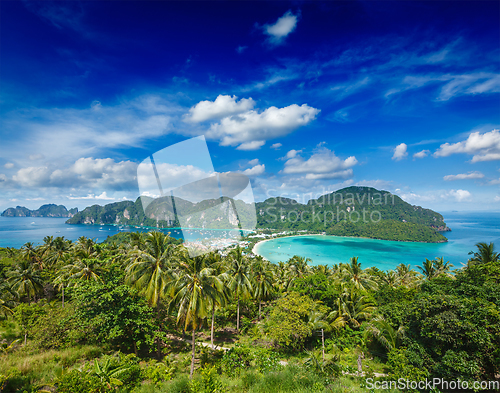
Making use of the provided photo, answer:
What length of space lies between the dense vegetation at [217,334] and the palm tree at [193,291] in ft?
0.17

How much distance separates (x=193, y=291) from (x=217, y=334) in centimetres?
1408

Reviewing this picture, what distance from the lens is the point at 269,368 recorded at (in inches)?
390

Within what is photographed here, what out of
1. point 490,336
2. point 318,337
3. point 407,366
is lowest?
point 318,337

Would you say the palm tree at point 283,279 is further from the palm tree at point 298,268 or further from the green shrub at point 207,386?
the green shrub at point 207,386

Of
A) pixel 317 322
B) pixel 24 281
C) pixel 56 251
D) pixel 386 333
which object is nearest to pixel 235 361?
pixel 317 322

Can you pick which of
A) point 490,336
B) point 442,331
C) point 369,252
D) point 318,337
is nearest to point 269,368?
point 442,331

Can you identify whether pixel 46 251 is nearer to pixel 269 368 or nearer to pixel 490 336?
pixel 269 368

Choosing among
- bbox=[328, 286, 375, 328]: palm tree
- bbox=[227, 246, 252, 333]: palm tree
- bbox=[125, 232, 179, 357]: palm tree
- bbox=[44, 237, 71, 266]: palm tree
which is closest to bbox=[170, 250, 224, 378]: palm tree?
bbox=[125, 232, 179, 357]: palm tree

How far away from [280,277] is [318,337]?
46.4ft

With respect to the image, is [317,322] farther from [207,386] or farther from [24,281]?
[24,281]

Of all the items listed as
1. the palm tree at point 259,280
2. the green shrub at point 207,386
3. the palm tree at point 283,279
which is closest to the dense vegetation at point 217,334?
the green shrub at point 207,386

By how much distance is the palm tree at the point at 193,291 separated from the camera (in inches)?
436

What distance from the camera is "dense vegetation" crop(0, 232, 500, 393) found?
8672 mm

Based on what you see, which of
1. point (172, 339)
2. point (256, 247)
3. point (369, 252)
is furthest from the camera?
point (256, 247)
